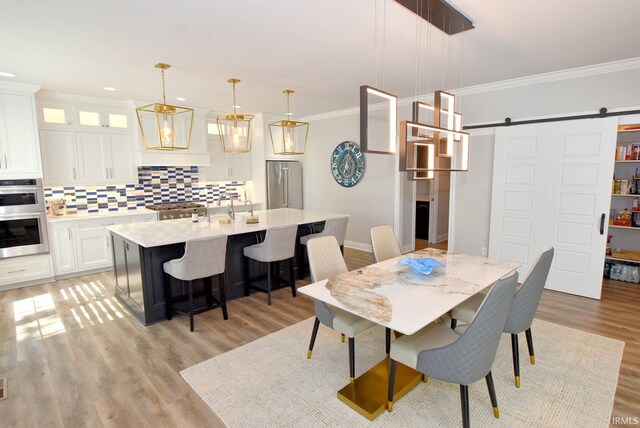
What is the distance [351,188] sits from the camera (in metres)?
6.54

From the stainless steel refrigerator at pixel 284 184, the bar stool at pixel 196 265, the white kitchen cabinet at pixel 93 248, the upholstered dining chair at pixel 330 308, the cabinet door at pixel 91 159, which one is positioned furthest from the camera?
the stainless steel refrigerator at pixel 284 184

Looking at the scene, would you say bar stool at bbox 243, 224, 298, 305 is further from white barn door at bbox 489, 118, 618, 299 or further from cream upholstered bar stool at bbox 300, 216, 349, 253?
white barn door at bbox 489, 118, 618, 299

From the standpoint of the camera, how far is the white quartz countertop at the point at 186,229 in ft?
10.6

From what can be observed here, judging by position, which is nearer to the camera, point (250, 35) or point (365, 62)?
point (250, 35)

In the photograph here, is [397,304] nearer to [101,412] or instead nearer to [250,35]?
[101,412]

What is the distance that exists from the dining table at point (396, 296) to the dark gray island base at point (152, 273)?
1790mm

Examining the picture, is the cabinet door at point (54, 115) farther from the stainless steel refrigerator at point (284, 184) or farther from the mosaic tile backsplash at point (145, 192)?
the stainless steel refrigerator at point (284, 184)

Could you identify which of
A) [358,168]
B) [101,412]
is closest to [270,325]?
Answer: [101,412]

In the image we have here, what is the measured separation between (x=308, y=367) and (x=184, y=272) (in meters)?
1.43

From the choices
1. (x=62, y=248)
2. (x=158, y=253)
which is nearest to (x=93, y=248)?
(x=62, y=248)

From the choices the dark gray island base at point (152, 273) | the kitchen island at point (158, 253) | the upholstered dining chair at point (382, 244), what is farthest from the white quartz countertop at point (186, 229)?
the upholstered dining chair at point (382, 244)

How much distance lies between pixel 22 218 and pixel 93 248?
93 centimetres

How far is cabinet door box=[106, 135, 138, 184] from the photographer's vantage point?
5301 millimetres

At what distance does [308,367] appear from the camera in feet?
8.66
